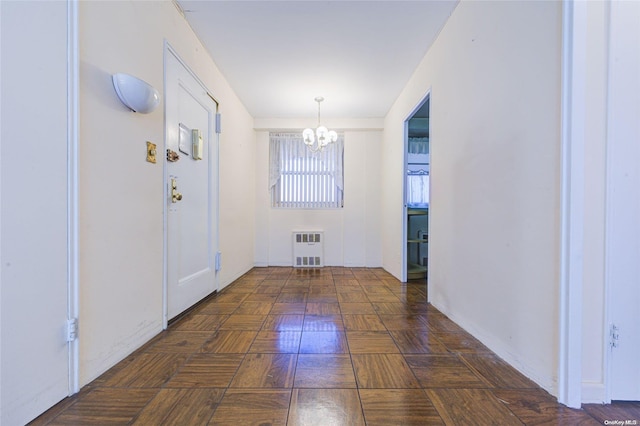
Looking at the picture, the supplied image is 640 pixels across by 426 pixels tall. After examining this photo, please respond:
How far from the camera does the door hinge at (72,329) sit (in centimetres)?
107

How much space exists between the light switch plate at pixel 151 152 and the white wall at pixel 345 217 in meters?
2.62

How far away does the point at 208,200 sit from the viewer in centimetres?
251

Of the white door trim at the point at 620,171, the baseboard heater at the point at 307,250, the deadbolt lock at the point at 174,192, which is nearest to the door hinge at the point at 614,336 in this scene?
the white door trim at the point at 620,171

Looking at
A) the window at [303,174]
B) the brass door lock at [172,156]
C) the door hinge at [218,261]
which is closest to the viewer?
the brass door lock at [172,156]

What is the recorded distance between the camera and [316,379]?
4.02 feet

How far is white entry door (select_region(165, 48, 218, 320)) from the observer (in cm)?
188

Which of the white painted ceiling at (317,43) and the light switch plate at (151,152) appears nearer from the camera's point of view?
the light switch plate at (151,152)

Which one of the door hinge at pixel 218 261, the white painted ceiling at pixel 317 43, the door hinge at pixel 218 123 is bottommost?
the door hinge at pixel 218 261

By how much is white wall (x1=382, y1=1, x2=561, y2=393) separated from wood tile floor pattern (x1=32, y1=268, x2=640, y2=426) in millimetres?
198

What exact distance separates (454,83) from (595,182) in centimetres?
122

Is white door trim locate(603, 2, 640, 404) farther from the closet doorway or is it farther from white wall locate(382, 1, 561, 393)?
the closet doorway

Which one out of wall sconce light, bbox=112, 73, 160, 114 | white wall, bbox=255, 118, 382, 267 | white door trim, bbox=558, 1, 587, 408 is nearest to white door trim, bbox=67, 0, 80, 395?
wall sconce light, bbox=112, 73, 160, 114

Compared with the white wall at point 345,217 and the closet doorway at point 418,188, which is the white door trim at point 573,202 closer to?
the closet doorway at point 418,188

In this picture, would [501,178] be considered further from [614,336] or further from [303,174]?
[303,174]
